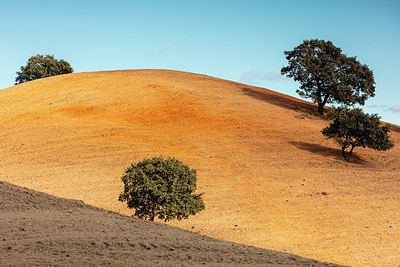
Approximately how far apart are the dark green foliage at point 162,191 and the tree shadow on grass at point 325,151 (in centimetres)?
1587

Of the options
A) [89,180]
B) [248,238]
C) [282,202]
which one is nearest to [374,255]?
[248,238]

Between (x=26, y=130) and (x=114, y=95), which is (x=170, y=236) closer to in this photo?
(x=26, y=130)

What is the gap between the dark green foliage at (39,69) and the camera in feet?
218

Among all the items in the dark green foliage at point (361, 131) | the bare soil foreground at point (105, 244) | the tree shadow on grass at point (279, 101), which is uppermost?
the tree shadow on grass at point (279, 101)

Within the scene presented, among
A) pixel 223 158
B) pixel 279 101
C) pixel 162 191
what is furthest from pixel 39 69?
pixel 162 191

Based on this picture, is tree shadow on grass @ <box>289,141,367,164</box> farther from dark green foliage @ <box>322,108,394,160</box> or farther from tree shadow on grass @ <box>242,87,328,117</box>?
tree shadow on grass @ <box>242,87,328,117</box>

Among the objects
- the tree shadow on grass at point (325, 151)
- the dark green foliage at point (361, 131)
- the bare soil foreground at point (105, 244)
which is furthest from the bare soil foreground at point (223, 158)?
the bare soil foreground at point (105, 244)

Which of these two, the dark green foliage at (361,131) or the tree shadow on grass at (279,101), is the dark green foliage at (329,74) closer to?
the tree shadow on grass at (279,101)

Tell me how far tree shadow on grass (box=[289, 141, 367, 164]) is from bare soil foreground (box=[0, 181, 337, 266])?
63.2 ft

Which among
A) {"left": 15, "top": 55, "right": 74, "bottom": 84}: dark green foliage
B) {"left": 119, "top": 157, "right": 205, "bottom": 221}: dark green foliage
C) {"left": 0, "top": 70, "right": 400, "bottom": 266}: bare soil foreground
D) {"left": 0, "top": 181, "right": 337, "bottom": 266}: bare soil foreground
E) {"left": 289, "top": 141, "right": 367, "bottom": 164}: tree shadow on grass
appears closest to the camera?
{"left": 0, "top": 181, "right": 337, "bottom": 266}: bare soil foreground

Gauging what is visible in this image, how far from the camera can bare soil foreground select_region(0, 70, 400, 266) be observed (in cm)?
1571

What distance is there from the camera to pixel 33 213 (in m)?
12.0

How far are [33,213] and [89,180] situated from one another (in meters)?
9.73

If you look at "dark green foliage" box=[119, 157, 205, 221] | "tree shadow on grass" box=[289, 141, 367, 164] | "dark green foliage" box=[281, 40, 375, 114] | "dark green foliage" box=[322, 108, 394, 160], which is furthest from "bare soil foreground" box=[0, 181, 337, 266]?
"dark green foliage" box=[281, 40, 375, 114]
